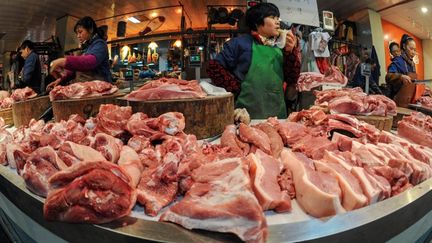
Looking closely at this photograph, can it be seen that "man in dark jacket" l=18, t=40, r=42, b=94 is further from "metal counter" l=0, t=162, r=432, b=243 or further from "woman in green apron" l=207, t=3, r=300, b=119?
"metal counter" l=0, t=162, r=432, b=243

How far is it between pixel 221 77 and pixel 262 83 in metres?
0.54

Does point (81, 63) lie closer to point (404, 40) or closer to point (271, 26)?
point (271, 26)

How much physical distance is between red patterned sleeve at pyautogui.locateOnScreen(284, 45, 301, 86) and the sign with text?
4.01 feet

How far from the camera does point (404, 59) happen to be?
670cm

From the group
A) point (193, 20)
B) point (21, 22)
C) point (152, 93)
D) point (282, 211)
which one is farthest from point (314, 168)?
point (21, 22)

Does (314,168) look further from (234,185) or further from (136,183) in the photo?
(136,183)

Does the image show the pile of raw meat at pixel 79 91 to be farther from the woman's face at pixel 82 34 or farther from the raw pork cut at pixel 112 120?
the woman's face at pixel 82 34

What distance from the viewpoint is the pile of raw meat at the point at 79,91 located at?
2725 millimetres

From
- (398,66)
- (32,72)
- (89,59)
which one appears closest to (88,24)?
(89,59)

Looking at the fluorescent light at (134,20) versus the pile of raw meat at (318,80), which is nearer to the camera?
the fluorescent light at (134,20)

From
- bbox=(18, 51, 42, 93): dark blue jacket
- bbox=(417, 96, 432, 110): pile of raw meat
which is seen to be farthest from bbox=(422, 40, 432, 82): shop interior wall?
bbox=(18, 51, 42, 93): dark blue jacket

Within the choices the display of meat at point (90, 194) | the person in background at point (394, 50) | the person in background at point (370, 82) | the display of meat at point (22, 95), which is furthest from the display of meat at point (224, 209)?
the person in background at point (394, 50)

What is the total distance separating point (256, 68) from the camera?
3.72 meters

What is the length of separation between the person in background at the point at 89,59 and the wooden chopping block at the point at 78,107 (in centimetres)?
87
